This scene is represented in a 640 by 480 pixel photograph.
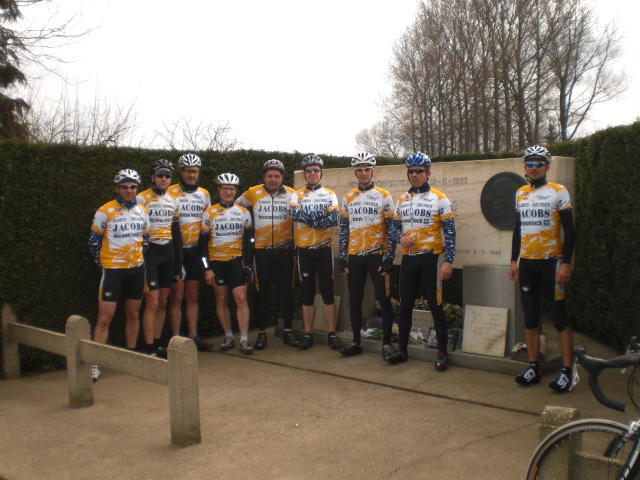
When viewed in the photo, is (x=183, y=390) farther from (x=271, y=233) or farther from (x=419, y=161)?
(x=419, y=161)

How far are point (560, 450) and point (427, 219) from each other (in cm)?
342

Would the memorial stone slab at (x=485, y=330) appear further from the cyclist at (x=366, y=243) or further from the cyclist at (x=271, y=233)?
the cyclist at (x=271, y=233)

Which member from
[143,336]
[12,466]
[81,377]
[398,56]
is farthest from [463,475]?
[398,56]

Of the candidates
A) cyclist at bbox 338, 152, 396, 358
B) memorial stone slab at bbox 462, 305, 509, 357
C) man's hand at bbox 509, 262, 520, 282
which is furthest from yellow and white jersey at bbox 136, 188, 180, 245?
man's hand at bbox 509, 262, 520, 282

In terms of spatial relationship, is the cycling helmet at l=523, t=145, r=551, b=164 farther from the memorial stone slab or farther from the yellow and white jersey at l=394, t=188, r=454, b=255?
the memorial stone slab

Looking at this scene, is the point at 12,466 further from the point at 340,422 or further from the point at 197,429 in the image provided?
the point at 340,422

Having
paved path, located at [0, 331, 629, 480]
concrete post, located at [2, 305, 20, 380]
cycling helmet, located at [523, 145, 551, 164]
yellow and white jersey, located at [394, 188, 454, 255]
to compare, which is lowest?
paved path, located at [0, 331, 629, 480]

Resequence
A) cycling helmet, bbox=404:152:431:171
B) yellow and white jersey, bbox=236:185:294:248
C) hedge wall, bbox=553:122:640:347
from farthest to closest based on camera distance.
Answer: yellow and white jersey, bbox=236:185:294:248 < cycling helmet, bbox=404:152:431:171 < hedge wall, bbox=553:122:640:347

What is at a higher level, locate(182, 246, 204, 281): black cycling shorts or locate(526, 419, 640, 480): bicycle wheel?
locate(182, 246, 204, 281): black cycling shorts

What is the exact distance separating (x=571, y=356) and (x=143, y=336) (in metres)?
4.62

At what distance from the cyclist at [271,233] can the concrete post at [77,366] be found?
2.33 m

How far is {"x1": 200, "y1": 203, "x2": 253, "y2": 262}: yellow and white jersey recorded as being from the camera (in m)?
6.64

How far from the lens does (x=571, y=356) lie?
202 inches

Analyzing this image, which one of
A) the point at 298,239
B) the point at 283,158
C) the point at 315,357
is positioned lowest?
the point at 315,357
